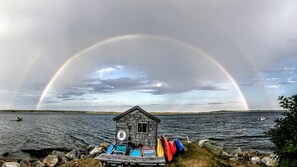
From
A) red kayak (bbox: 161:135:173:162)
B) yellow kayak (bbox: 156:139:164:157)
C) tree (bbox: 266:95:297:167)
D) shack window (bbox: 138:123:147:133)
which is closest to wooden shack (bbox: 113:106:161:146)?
shack window (bbox: 138:123:147:133)

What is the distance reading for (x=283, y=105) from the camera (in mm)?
11273

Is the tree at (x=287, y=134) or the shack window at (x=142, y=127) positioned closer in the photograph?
the tree at (x=287, y=134)

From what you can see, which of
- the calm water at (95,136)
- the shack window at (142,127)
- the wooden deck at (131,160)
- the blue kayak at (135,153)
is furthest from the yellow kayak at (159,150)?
the calm water at (95,136)

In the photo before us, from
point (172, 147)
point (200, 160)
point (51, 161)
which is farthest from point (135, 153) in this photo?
point (51, 161)

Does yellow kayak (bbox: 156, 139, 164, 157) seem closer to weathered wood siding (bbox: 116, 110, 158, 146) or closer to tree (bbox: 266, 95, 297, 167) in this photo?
weathered wood siding (bbox: 116, 110, 158, 146)

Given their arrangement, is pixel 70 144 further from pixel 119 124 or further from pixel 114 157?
pixel 114 157

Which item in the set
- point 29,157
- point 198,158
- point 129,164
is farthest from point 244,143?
point 29,157

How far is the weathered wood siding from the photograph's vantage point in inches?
1089

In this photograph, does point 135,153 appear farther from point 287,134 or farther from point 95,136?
point 95,136

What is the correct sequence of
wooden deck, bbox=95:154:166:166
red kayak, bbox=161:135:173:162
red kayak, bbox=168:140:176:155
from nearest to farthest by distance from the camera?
1. wooden deck, bbox=95:154:166:166
2. red kayak, bbox=161:135:173:162
3. red kayak, bbox=168:140:176:155

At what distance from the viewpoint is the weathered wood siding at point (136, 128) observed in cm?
2767

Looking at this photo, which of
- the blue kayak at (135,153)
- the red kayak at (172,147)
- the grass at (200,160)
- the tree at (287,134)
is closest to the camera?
the tree at (287,134)

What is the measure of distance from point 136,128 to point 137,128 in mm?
114

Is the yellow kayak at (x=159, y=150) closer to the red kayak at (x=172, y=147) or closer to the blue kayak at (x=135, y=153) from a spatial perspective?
the red kayak at (x=172, y=147)
